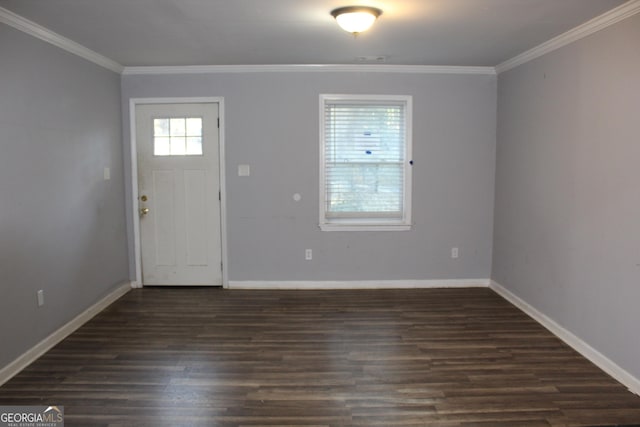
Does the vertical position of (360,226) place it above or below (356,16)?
below

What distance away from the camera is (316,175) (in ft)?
15.6

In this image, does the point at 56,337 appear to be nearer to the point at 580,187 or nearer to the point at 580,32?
the point at 580,187

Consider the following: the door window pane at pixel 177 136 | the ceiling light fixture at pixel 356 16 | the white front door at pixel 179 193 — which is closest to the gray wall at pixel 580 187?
the ceiling light fixture at pixel 356 16

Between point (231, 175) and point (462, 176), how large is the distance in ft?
8.29

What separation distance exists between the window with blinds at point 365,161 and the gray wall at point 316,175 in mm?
99

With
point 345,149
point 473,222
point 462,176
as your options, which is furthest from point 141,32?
point 473,222

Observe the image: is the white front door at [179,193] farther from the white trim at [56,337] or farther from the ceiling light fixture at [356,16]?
the ceiling light fixture at [356,16]

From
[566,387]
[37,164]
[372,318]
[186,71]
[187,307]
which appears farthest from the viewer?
[186,71]

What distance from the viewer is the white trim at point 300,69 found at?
4.59 metres

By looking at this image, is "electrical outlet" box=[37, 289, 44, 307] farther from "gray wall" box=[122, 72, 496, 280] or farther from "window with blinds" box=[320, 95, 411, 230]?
"window with blinds" box=[320, 95, 411, 230]

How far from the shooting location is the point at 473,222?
484 centimetres

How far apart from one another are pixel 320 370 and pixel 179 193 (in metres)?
2.70

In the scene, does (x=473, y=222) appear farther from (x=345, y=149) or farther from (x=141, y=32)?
(x=141, y=32)

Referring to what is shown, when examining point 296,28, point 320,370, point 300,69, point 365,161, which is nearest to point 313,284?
point 365,161
